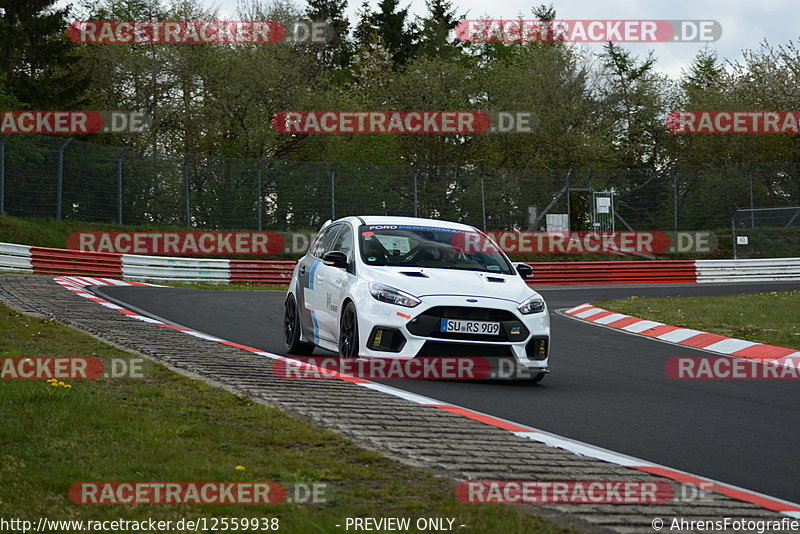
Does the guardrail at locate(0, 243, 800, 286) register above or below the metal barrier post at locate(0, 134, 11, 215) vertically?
below

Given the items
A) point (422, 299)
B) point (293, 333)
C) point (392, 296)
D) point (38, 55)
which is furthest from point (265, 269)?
point (38, 55)

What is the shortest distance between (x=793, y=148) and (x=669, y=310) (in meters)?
33.2

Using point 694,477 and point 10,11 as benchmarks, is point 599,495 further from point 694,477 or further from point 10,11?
point 10,11

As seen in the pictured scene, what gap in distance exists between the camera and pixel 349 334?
10.1 m

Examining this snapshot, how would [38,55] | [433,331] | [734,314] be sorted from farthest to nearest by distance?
[38,55] < [734,314] < [433,331]

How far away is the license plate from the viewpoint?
31.5 ft

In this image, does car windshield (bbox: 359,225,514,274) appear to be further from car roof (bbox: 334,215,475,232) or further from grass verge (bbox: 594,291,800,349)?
grass verge (bbox: 594,291,800,349)

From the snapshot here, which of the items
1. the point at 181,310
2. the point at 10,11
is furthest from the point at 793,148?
the point at 181,310

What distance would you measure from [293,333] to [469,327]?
2841mm

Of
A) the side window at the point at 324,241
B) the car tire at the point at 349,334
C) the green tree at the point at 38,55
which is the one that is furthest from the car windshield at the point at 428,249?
the green tree at the point at 38,55

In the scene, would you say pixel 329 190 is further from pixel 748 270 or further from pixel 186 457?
pixel 186 457

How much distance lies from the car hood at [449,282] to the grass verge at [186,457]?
8.62 feet

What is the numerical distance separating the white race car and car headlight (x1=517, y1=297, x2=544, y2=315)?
1cm

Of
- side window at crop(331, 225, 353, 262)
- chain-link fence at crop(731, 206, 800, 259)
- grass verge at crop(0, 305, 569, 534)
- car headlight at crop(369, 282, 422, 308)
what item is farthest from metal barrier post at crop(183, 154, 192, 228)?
grass verge at crop(0, 305, 569, 534)
